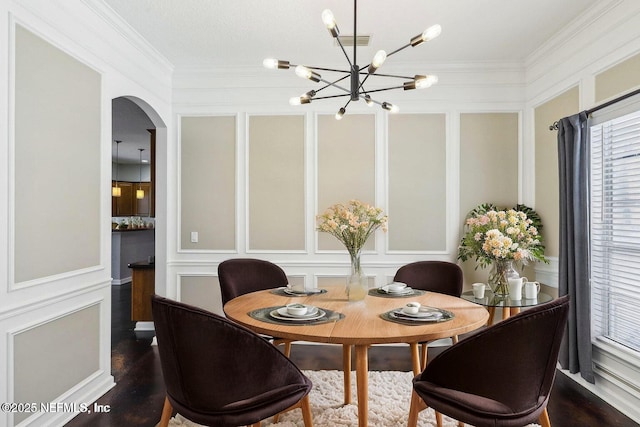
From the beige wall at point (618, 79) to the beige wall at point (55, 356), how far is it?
3895mm

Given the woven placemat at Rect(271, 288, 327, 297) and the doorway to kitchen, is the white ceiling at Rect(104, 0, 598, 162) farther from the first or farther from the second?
the woven placemat at Rect(271, 288, 327, 297)

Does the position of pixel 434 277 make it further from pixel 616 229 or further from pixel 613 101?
pixel 613 101

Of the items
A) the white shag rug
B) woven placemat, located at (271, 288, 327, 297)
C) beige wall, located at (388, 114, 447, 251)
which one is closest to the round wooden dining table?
woven placemat, located at (271, 288, 327, 297)

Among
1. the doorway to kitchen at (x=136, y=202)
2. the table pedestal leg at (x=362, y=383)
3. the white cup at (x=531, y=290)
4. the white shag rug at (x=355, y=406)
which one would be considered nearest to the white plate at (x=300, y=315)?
the table pedestal leg at (x=362, y=383)

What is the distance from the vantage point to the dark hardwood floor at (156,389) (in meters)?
2.49

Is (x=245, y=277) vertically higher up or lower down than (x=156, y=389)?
higher up

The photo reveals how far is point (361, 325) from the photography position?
182 centimetres

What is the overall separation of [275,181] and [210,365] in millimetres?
2628

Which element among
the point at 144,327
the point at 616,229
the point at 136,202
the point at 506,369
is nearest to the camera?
the point at 506,369

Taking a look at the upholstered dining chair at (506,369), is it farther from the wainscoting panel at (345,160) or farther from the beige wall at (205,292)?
the beige wall at (205,292)

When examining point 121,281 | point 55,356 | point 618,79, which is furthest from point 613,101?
point 121,281

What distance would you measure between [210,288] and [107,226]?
1342mm

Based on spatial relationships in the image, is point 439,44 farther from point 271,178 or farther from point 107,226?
point 107,226

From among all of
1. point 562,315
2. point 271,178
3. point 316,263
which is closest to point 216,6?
point 271,178
